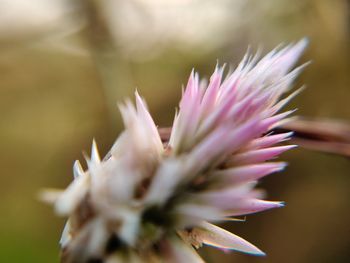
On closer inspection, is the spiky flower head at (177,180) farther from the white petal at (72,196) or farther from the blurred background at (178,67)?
the blurred background at (178,67)

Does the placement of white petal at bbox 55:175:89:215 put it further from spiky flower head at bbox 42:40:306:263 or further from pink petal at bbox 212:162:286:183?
pink petal at bbox 212:162:286:183

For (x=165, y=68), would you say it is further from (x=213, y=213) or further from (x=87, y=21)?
(x=213, y=213)

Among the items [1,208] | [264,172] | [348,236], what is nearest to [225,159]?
[264,172]

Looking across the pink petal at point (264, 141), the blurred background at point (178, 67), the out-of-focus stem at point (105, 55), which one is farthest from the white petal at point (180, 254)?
the out-of-focus stem at point (105, 55)

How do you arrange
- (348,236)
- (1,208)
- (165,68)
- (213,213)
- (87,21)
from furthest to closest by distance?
(1,208), (165,68), (348,236), (87,21), (213,213)

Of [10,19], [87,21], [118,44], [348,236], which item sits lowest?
[348,236]

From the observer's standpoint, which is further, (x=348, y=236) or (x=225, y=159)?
(x=348, y=236)
